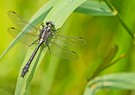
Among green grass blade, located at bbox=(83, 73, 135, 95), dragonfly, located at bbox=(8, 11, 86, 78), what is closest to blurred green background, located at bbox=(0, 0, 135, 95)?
green grass blade, located at bbox=(83, 73, 135, 95)

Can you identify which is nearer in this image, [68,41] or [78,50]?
A: [68,41]

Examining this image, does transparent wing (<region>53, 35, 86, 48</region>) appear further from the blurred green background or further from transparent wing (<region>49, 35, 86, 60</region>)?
the blurred green background

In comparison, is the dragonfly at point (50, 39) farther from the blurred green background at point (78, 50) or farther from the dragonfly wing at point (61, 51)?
the blurred green background at point (78, 50)

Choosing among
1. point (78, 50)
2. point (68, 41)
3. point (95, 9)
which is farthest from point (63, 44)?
point (78, 50)

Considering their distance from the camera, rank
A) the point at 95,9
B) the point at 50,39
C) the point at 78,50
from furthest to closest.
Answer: the point at 78,50, the point at 50,39, the point at 95,9

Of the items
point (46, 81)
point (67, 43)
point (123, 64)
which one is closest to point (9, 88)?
point (46, 81)

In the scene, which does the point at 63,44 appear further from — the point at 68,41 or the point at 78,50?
the point at 78,50

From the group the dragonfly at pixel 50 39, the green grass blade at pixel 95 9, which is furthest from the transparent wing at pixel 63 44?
the green grass blade at pixel 95 9
